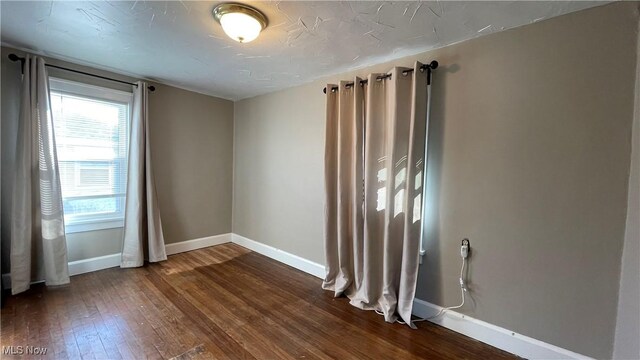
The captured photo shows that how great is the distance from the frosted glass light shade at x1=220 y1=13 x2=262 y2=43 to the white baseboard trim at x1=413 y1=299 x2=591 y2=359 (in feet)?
8.20

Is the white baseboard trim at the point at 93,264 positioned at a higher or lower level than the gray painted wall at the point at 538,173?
lower

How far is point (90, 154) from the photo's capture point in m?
2.94

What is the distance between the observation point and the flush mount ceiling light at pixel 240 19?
166cm

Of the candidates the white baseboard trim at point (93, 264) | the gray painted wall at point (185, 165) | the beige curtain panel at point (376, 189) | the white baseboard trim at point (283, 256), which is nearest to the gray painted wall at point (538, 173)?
the beige curtain panel at point (376, 189)

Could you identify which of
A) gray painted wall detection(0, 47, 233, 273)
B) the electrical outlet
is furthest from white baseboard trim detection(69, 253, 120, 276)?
the electrical outlet

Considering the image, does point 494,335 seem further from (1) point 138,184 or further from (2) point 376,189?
(1) point 138,184

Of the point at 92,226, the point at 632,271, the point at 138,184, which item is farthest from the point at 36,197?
the point at 632,271

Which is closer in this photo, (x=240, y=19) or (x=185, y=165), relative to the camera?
(x=240, y=19)

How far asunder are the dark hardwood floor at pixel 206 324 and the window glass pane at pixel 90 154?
77 centimetres

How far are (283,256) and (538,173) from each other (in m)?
2.80

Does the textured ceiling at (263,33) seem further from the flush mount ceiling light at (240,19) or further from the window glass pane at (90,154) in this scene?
the window glass pane at (90,154)

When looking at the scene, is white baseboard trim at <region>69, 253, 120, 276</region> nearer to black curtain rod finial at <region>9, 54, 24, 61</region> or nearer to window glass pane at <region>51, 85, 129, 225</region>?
window glass pane at <region>51, 85, 129, 225</region>

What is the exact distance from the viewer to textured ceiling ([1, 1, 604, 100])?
5.50 feet

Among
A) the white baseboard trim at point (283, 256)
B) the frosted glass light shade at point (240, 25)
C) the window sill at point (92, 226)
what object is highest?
the frosted glass light shade at point (240, 25)
